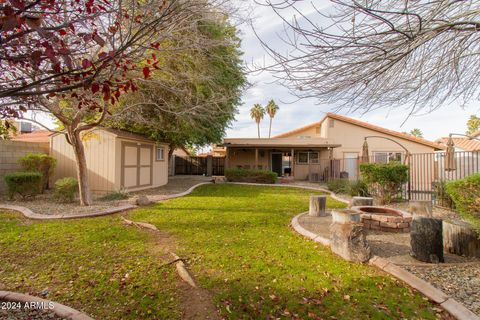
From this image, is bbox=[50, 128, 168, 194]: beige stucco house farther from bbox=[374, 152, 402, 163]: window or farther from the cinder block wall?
bbox=[374, 152, 402, 163]: window

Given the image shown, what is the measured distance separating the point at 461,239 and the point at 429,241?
913 millimetres

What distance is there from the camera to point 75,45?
11.4ft

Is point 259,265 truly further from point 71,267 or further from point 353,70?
point 353,70

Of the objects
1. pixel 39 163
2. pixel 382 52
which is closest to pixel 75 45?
pixel 382 52

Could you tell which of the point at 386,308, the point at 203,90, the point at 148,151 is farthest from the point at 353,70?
the point at 148,151

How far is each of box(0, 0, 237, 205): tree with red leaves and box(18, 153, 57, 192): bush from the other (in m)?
7.96

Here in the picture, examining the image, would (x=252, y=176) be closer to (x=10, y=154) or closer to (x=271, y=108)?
(x=10, y=154)

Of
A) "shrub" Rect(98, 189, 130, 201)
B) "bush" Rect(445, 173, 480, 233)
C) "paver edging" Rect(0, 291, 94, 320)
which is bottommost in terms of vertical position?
"paver edging" Rect(0, 291, 94, 320)

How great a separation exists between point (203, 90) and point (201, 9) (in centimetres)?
819

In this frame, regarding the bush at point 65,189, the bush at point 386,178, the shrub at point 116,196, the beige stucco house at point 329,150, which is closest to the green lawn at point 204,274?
the bush at point 65,189

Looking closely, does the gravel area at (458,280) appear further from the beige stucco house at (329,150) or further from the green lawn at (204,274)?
the beige stucco house at (329,150)

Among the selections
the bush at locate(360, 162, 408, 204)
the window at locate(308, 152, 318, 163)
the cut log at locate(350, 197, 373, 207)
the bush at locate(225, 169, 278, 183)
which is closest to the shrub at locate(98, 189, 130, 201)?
the cut log at locate(350, 197, 373, 207)

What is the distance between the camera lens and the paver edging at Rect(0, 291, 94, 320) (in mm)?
2619

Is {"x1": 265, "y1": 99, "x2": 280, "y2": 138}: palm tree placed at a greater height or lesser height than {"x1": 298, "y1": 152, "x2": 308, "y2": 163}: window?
greater
